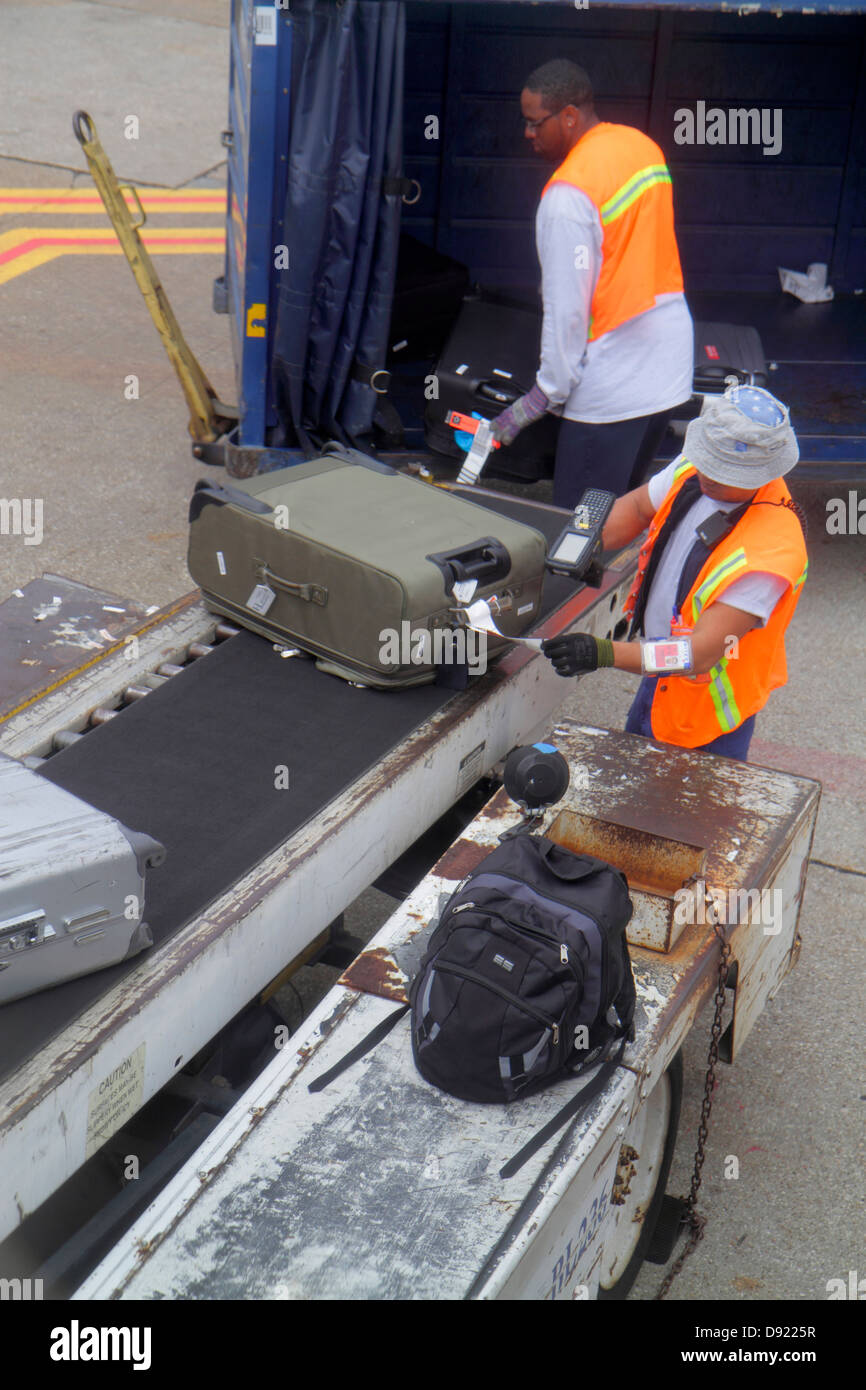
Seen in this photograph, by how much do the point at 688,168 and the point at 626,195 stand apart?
124 inches

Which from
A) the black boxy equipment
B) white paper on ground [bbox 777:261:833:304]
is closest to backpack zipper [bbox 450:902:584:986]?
the black boxy equipment

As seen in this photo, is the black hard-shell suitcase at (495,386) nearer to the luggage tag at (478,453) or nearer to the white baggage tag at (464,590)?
the luggage tag at (478,453)

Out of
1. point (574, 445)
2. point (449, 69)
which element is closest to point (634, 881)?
point (574, 445)

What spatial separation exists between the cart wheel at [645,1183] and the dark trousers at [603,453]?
8.06ft

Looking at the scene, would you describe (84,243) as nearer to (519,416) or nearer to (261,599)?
(519,416)

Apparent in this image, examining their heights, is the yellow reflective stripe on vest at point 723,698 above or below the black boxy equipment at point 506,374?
below

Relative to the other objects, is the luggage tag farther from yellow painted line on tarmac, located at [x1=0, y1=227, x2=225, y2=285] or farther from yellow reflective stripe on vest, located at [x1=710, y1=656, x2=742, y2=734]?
yellow painted line on tarmac, located at [x1=0, y1=227, x2=225, y2=285]

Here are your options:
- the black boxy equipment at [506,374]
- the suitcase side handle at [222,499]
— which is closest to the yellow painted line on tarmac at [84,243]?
the black boxy equipment at [506,374]

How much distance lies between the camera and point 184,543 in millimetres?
6051

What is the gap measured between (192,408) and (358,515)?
273 cm

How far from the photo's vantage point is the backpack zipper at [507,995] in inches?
97.7

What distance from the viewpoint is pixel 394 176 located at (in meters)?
5.28

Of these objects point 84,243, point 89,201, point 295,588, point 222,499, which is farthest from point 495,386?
point 89,201

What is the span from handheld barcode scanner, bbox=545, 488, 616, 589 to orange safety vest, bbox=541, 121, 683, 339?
3.48 ft
